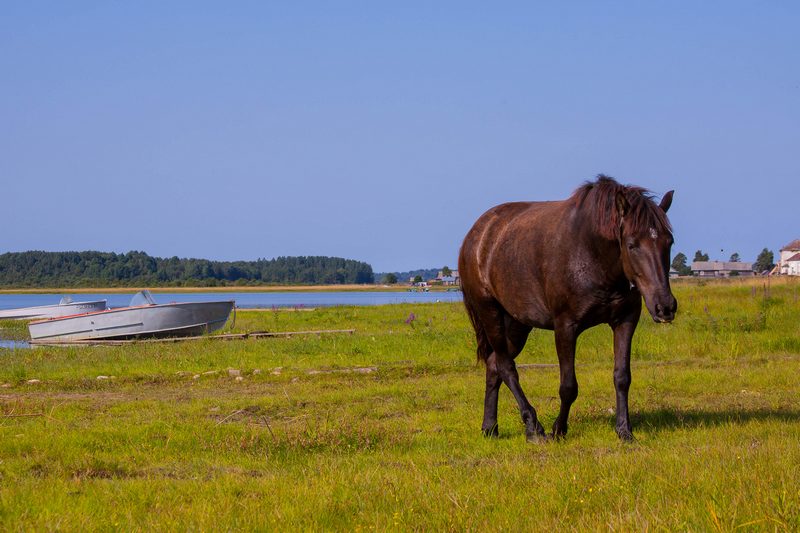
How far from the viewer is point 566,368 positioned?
26.6ft

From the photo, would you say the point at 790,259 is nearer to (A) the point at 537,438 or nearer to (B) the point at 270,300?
(B) the point at 270,300

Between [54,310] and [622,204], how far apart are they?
128ft

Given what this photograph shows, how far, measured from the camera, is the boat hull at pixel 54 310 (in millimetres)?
38938

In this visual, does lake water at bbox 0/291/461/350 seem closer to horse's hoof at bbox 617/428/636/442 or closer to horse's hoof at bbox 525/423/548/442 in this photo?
horse's hoof at bbox 525/423/548/442

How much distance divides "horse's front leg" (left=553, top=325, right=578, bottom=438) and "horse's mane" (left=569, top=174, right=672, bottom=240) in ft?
3.31

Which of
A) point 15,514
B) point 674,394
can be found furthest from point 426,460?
point 674,394

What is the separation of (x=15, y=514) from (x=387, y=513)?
2.29 meters

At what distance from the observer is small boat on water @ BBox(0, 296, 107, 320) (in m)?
38.9

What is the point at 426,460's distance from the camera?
275 inches

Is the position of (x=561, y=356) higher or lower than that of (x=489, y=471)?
higher

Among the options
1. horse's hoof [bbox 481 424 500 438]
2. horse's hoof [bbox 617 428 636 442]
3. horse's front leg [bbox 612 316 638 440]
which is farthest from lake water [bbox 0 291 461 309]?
horse's hoof [bbox 617 428 636 442]

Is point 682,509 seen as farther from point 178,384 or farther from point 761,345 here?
point 761,345

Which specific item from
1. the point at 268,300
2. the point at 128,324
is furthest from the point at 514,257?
the point at 268,300

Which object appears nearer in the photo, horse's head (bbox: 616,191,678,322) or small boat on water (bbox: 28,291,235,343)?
horse's head (bbox: 616,191,678,322)
